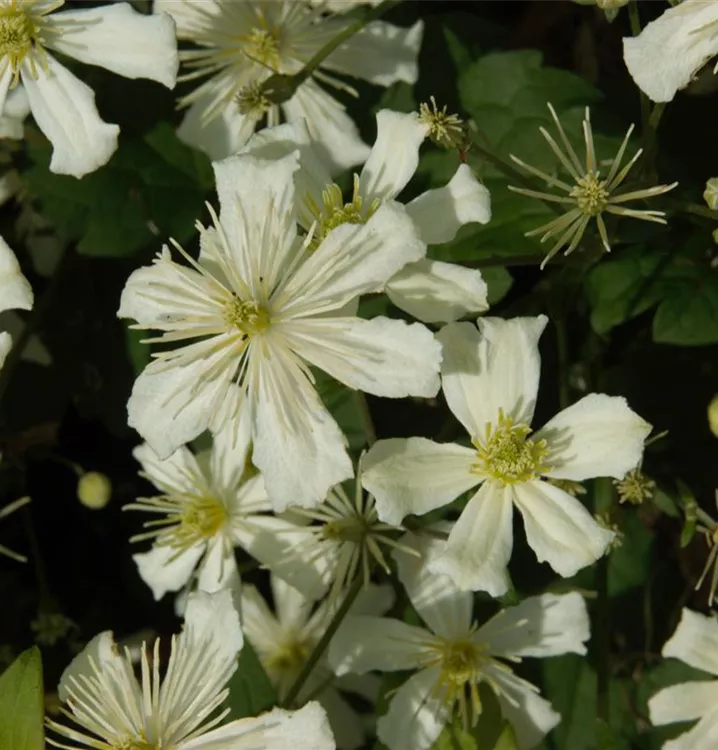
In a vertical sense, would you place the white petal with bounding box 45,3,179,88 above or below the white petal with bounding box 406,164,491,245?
above

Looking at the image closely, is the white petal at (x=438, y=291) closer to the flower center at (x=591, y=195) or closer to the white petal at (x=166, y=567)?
the flower center at (x=591, y=195)

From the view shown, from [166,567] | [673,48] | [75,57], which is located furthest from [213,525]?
[673,48]

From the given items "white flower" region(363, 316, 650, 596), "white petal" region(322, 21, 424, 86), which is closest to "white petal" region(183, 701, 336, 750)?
"white flower" region(363, 316, 650, 596)

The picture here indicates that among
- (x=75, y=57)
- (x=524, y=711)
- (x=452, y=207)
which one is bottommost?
(x=524, y=711)

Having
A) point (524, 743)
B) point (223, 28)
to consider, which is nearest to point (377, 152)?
point (223, 28)

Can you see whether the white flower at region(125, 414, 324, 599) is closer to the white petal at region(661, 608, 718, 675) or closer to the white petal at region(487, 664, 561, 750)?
the white petal at region(487, 664, 561, 750)

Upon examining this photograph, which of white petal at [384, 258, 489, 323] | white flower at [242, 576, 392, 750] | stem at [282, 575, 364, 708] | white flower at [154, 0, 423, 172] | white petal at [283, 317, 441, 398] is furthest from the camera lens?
white flower at [242, 576, 392, 750]

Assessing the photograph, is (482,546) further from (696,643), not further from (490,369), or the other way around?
(696,643)
